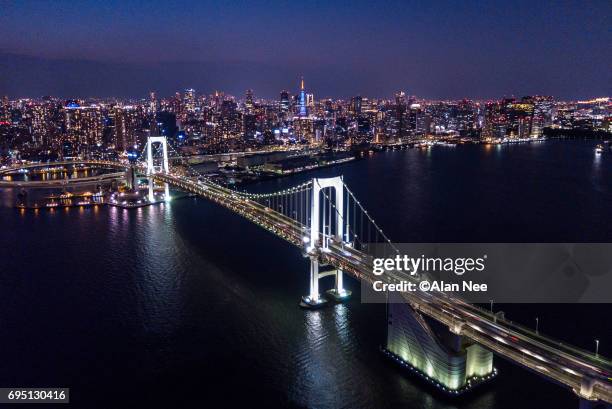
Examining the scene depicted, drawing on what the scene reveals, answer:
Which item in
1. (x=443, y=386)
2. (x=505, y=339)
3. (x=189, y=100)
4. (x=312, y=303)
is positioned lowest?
(x=443, y=386)

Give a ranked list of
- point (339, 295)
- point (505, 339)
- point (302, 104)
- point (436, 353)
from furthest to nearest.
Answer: point (302, 104), point (339, 295), point (436, 353), point (505, 339)

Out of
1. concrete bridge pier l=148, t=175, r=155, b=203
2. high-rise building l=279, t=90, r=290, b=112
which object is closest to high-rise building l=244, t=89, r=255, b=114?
high-rise building l=279, t=90, r=290, b=112

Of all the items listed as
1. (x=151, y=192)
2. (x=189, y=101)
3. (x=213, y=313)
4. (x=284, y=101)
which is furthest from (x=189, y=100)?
(x=213, y=313)

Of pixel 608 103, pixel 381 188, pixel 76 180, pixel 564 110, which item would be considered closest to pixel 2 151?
pixel 76 180

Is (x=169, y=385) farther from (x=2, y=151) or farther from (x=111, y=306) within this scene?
(x=2, y=151)

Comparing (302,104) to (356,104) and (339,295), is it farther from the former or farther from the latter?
(339,295)
